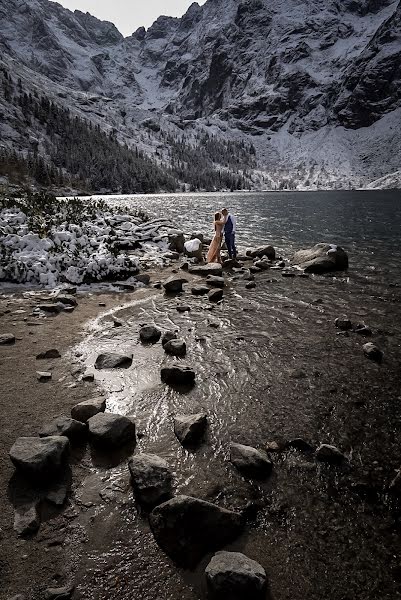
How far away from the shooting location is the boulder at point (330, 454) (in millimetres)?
5129

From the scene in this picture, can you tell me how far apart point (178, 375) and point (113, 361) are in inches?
64.1

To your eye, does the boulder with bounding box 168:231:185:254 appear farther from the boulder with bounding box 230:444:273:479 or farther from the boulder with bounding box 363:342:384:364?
the boulder with bounding box 230:444:273:479

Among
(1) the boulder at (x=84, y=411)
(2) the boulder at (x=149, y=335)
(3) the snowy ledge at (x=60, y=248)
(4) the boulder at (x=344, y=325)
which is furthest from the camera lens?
(3) the snowy ledge at (x=60, y=248)

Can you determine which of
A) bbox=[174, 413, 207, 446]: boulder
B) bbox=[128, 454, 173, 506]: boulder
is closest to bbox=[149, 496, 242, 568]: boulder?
bbox=[128, 454, 173, 506]: boulder

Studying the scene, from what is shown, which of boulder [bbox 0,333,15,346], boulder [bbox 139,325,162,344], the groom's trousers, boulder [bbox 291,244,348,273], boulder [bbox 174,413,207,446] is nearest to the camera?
boulder [bbox 174,413,207,446]

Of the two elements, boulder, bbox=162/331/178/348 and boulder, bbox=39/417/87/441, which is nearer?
boulder, bbox=39/417/87/441

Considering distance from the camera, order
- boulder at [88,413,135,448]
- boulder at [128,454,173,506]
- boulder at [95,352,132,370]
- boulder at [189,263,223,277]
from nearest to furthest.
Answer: boulder at [128,454,173,506] < boulder at [88,413,135,448] < boulder at [95,352,132,370] < boulder at [189,263,223,277]

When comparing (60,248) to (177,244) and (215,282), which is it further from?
(177,244)

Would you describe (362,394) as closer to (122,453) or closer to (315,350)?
(315,350)

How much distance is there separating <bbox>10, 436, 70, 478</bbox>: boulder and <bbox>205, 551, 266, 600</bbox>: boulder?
2.38 m

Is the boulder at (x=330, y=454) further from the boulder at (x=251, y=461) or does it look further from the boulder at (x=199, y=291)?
the boulder at (x=199, y=291)

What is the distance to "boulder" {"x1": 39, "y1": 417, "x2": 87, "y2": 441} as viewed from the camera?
5293mm

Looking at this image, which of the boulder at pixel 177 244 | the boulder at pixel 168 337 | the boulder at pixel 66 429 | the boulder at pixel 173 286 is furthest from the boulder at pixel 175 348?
the boulder at pixel 177 244

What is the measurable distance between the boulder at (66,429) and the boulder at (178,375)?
2.12m
